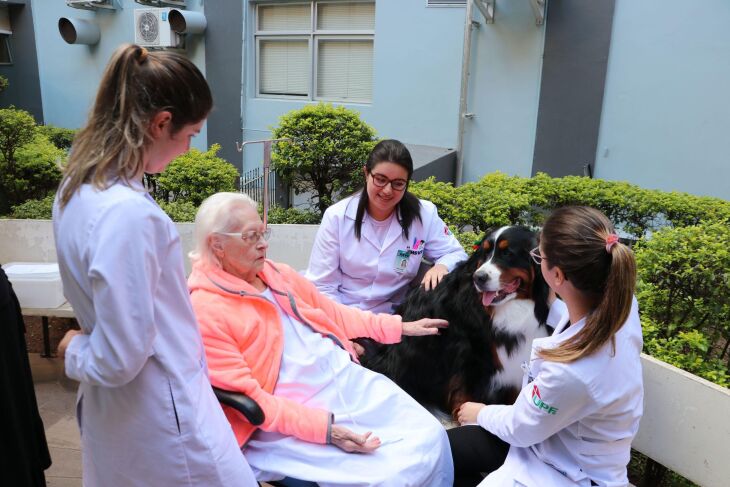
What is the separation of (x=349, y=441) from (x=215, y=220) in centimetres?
99

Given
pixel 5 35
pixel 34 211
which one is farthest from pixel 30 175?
pixel 5 35

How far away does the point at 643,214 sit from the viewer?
555cm

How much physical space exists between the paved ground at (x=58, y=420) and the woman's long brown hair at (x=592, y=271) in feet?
8.88

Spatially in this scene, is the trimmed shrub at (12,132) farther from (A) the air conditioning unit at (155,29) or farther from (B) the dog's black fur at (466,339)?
(B) the dog's black fur at (466,339)

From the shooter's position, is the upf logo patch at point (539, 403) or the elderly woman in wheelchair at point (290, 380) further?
the elderly woman in wheelchair at point (290, 380)

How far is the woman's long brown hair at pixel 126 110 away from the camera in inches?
53.4

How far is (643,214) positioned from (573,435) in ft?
14.3

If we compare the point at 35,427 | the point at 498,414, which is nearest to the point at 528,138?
the point at 498,414

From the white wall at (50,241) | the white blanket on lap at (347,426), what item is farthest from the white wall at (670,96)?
the white blanket on lap at (347,426)

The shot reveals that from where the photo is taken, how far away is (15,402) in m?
1.86

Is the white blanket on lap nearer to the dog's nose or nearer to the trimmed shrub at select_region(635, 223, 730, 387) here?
the dog's nose

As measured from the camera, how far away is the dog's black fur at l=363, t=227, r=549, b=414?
103 inches

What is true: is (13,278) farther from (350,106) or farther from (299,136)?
(350,106)

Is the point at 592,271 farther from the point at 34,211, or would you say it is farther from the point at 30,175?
the point at 30,175
